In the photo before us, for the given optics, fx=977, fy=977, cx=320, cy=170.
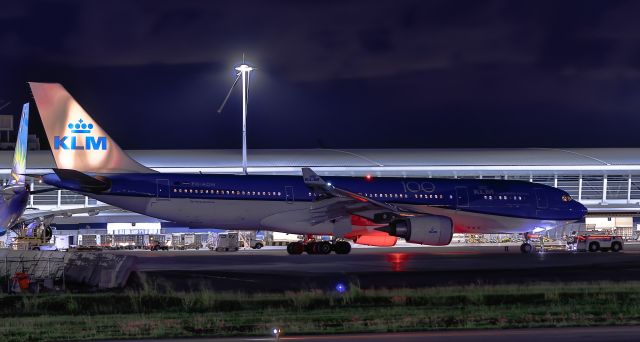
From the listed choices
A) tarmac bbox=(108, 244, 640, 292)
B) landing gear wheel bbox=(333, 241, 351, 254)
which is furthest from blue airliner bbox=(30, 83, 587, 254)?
tarmac bbox=(108, 244, 640, 292)

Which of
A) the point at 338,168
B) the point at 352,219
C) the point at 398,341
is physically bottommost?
the point at 398,341

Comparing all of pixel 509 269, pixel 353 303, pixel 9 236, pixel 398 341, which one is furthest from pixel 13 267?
pixel 9 236

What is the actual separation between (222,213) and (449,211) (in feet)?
35.6

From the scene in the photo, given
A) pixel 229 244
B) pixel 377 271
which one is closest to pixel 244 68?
pixel 229 244

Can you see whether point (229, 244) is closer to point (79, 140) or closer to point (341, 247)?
point (341, 247)

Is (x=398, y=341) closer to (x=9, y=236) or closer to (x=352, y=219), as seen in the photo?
(x=352, y=219)

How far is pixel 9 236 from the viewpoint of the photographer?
64.4m

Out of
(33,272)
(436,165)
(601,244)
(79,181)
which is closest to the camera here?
(33,272)

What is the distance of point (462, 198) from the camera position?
4666 cm

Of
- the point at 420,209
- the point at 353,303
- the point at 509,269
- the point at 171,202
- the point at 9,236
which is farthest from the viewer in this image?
the point at 9,236

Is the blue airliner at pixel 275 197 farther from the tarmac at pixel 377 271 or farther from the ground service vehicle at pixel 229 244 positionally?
the ground service vehicle at pixel 229 244

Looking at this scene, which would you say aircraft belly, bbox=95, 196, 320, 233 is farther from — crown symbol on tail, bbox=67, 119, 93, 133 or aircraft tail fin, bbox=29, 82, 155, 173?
crown symbol on tail, bbox=67, 119, 93, 133

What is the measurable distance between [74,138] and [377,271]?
1800cm

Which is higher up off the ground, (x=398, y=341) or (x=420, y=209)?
(x=420, y=209)
